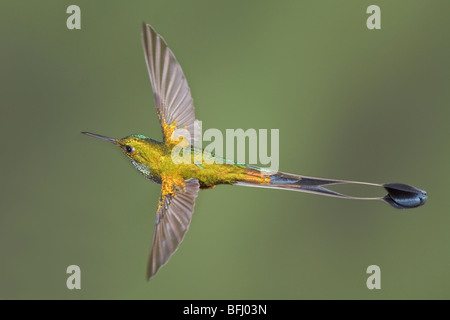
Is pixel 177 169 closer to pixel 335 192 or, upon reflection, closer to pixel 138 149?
pixel 138 149

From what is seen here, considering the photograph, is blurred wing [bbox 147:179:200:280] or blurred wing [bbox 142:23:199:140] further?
blurred wing [bbox 142:23:199:140]

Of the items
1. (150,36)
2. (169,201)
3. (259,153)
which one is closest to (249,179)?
(259,153)

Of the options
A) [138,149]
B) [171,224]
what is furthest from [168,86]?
[171,224]

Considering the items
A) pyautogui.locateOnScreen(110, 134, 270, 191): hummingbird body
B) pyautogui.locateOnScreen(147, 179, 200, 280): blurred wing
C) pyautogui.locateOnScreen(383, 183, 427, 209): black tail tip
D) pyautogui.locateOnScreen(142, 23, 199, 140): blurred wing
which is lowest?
pyautogui.locateOnScreen(147, 179, 200, 280): blurred wing

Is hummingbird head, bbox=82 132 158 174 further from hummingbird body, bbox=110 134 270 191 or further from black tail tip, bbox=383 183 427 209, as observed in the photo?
black tail tip, bbox=383 183 427 209

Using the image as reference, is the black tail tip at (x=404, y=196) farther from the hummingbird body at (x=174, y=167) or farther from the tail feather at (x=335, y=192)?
the hummingbird body at (x=174, y=167)

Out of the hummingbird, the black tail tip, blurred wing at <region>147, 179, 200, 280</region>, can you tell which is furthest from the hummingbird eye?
the black tail tip
